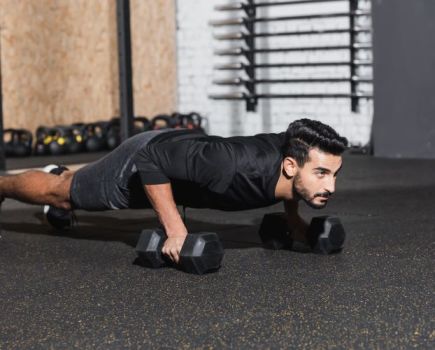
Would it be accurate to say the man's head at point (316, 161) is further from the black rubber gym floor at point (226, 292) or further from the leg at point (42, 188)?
the leg at point (42, 188)

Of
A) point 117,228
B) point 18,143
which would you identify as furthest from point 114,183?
point 18,143

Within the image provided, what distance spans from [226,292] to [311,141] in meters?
0.63

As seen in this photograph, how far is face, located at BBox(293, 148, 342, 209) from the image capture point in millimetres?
3279

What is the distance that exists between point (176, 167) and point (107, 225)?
4.74 ft

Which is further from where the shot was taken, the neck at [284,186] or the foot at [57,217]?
the foot at [57,217]

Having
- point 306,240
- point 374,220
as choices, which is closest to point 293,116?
point 374,220

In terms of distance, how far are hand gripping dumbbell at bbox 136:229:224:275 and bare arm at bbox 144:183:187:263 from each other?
40 millimetres

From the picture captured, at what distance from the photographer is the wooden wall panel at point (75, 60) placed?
9.14m

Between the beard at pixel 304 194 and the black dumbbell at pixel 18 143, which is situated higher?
the beard at pixel 304 194

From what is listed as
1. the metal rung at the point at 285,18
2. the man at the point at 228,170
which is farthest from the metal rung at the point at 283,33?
the man at the point at 228,170

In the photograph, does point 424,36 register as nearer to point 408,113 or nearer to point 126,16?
point 408,113

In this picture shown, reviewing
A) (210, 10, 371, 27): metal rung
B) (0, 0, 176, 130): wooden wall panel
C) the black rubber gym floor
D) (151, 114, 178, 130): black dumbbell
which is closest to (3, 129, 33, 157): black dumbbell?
(0, 0, 176, 130): wooden wall panel

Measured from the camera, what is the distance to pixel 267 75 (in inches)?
379

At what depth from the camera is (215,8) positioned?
9.91m
